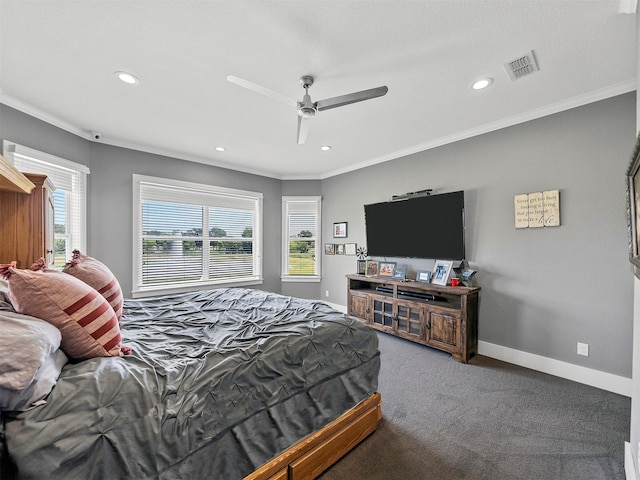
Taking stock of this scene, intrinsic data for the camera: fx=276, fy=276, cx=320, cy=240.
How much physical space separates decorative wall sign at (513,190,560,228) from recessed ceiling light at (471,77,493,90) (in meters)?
1.28

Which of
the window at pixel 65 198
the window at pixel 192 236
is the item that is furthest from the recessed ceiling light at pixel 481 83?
the window at pixel 65 198

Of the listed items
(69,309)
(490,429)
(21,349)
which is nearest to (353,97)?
(69,309)

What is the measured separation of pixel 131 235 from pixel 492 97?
15.1 ft

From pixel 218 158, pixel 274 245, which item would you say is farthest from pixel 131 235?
pixel 274 245

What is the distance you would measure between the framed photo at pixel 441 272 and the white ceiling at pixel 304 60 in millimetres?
1642

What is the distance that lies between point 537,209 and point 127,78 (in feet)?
13.2

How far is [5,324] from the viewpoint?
898 millimetres

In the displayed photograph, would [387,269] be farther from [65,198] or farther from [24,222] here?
[65,198]

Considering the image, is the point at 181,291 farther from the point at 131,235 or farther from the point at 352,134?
the point at 352,134

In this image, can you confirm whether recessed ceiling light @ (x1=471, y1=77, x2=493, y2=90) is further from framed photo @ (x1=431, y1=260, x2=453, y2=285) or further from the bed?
the bed

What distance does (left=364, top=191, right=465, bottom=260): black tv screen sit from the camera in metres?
3.40

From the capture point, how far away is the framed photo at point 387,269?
13.7 ft

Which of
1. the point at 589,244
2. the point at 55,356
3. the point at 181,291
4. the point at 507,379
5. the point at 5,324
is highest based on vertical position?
the point at 589,244

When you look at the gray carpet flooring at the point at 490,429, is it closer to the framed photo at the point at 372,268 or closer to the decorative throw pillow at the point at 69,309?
the decorative throw pillow at the point at 69,309
